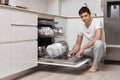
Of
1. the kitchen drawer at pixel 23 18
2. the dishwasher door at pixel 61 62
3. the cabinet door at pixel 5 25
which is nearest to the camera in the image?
the cabinet door at pixel 5 25

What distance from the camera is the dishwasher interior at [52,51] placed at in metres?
2.44

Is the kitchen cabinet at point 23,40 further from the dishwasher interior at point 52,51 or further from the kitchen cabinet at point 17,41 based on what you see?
the dishwasher interior at point 52,51

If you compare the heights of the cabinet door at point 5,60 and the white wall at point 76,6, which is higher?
the white wall at point 76,6

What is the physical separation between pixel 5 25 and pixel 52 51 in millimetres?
887

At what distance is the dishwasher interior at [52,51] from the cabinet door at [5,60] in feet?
1.95

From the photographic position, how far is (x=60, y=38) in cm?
315

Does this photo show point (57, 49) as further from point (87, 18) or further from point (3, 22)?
point (3, 22)

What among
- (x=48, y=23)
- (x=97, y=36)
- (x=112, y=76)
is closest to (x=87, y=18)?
(x=97, y=36)

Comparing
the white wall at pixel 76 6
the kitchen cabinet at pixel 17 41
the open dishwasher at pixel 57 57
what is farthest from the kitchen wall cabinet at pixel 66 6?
the kitchen cabinet at pixel 17 41

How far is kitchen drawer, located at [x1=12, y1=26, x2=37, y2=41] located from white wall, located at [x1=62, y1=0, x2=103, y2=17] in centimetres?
170

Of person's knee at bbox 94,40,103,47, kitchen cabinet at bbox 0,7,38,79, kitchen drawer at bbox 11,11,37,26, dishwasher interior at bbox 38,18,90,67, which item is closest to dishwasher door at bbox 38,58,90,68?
dishwasher interior at bbox 38,18,90,67

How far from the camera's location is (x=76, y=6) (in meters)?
3.91

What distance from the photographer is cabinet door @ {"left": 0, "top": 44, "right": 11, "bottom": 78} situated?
184 cm

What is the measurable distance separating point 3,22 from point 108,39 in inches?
74.1
